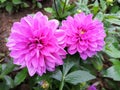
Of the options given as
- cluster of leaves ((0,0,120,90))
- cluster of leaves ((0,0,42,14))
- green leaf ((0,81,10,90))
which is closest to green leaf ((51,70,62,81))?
cluster of leaves ((0,0,120,90))

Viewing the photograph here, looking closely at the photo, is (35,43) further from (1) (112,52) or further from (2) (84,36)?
(1) (112,52)

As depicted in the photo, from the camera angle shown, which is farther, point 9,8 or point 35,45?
point 9,8

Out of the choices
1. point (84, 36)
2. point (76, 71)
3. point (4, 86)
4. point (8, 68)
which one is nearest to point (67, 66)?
point (76, 71)

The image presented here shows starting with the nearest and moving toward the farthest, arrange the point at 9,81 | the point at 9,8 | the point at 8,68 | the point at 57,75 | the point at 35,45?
1. the point at 35,45
2. the point at 57,75
3. the point at 8,68
4. the point at 9,81
5. the point at 9,8

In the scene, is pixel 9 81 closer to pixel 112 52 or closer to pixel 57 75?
pixel 57 75

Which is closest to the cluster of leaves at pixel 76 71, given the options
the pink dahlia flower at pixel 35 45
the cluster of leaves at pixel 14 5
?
the pink dahlia flower at pixel 35 45

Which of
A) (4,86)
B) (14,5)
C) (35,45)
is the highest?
(35,45)

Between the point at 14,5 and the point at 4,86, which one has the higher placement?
the point at 14,5

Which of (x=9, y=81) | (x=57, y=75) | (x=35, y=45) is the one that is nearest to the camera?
(x=35, y=45)

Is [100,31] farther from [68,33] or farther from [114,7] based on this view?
[114,7]
